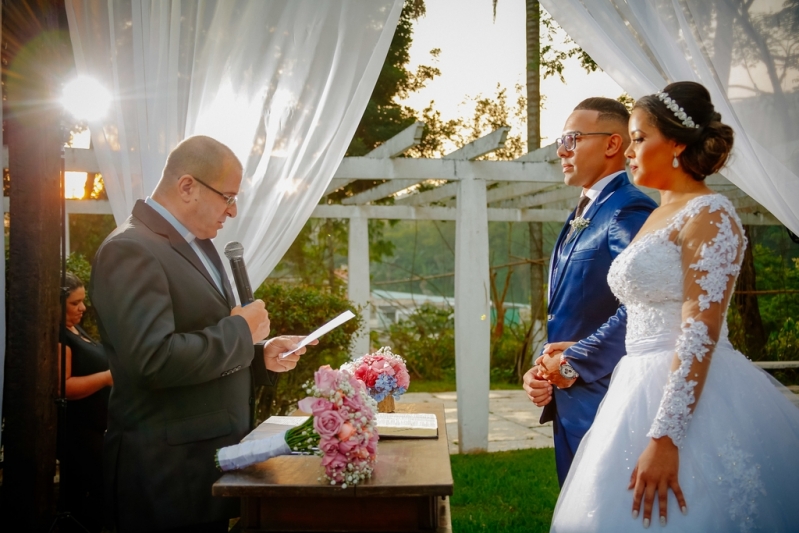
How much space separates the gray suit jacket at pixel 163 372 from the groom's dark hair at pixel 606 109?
5.50ft

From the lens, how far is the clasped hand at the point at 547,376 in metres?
2.58

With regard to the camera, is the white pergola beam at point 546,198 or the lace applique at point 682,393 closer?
the lace applique at point 682,393

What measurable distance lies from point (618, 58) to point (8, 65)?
301 centimetres

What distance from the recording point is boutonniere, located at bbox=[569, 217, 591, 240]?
2711mm

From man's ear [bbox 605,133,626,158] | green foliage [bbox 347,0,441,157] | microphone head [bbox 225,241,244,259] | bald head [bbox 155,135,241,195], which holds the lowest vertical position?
microphone head [bbox 225,241,244,259]

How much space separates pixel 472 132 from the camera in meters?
14.6

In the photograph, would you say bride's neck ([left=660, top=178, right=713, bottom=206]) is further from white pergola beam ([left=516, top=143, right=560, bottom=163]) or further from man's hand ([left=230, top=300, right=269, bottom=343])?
white pergola beam ([left=516, top=143, right=560, bottom=163])

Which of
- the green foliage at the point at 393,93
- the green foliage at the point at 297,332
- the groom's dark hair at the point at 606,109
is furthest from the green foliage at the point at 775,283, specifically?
the groom's dark hair at the point at 606,109

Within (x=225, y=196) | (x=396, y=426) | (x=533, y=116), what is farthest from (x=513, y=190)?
(x=225, y=196)

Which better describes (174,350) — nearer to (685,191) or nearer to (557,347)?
(557,347)

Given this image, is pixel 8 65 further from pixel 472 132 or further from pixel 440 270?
pixel 440 270

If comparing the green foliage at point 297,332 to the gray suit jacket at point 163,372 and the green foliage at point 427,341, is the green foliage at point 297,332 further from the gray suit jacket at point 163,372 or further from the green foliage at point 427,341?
the green foliage at point 427,341

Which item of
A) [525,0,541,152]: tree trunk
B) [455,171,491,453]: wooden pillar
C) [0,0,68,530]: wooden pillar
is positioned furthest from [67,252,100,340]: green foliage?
[525,0,541,152]: tree trunk

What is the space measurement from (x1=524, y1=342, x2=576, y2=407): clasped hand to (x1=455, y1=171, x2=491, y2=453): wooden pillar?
3.43m
